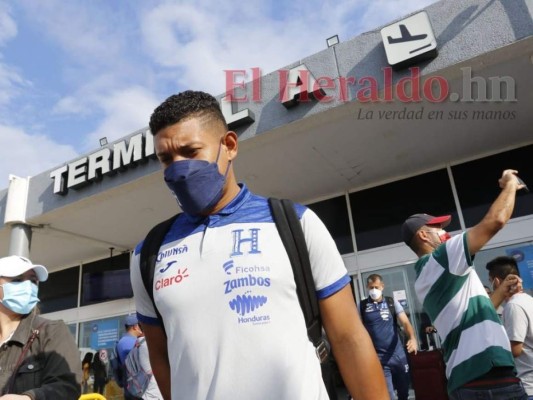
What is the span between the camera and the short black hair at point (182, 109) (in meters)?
1.49

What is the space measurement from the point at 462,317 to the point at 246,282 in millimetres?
1880

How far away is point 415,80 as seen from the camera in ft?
15.9

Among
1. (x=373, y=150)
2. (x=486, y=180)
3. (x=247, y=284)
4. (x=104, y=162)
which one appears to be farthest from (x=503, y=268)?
(x=104, y=162)

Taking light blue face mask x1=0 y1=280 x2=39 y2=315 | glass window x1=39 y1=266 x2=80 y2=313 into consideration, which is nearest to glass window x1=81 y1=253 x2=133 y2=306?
glass window x1=39 y1=266 x2=80 y2=313

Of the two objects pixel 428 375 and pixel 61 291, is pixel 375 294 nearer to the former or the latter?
pixel 428 375

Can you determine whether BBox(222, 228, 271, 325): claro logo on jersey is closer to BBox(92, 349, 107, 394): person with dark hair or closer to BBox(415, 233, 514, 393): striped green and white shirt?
BBox(415, 233, 514, 393): striped green and white shirt

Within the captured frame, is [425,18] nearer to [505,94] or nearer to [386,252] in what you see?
[505,94]

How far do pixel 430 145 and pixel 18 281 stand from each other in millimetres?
6203

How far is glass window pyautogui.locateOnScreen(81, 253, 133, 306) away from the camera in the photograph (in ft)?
35.0

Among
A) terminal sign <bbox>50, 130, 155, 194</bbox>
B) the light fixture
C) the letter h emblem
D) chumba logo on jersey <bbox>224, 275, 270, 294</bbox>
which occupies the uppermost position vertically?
the light fixture

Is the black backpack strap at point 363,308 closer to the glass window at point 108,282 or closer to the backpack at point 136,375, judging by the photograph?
the backpack at point 136,375

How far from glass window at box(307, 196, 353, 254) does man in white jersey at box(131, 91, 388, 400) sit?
7.01m

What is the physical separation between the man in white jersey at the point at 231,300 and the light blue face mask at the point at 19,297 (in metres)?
1.46

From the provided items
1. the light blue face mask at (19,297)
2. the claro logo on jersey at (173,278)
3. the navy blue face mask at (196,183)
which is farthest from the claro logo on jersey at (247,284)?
the light blue face mask at (19,297)
